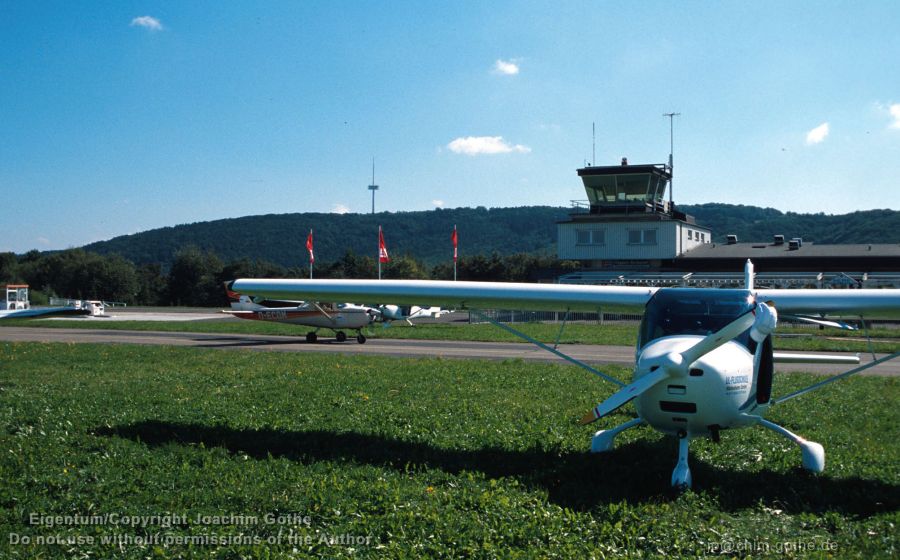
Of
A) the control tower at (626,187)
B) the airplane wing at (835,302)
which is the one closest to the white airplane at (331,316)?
the airplane wing at (835,302)

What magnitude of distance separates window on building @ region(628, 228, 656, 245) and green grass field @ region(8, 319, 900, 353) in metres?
15.7

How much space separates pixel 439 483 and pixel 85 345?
18.9 metres

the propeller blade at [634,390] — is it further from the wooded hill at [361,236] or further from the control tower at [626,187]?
the wooded hill at [361,236]

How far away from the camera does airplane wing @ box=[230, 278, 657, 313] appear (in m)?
8.55

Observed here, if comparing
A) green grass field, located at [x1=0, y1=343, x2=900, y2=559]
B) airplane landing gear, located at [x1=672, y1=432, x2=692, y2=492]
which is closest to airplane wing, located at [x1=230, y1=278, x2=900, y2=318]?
green grass field, located at [x1=0, y1=343, x2=900, y2=559]

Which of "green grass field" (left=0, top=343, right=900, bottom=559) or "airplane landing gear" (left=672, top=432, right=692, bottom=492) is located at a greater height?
"airplane landing gear" (left=672, top=432, right=692, bottom=492)

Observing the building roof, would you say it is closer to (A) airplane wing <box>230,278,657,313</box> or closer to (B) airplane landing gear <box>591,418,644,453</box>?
(A) airplane wing <box>230,278,657,313</box>

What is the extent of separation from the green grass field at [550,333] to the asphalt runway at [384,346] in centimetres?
135

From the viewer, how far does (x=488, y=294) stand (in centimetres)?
904

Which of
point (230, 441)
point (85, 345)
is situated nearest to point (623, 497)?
point (230, 441)

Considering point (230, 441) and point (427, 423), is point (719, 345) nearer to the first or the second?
point (427, 423)

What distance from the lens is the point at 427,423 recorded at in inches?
369

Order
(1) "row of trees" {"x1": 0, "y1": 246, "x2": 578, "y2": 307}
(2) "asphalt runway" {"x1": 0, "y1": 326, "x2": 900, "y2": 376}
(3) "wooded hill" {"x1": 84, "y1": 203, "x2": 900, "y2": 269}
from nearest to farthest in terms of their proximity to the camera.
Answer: (2) "asphalt runway" {"x1": 0, "y1": 326, "x2": 900, "y2": 376} < (1) "row of trees" {"x1": 0, "y1": 246, "x2": 578, "y2": 307} < (3) "wooded hill" {"x1": 84, "y1": 203, "x2": 900, "y2": 269}

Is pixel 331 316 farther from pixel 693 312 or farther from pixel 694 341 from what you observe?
pixel 694 341
